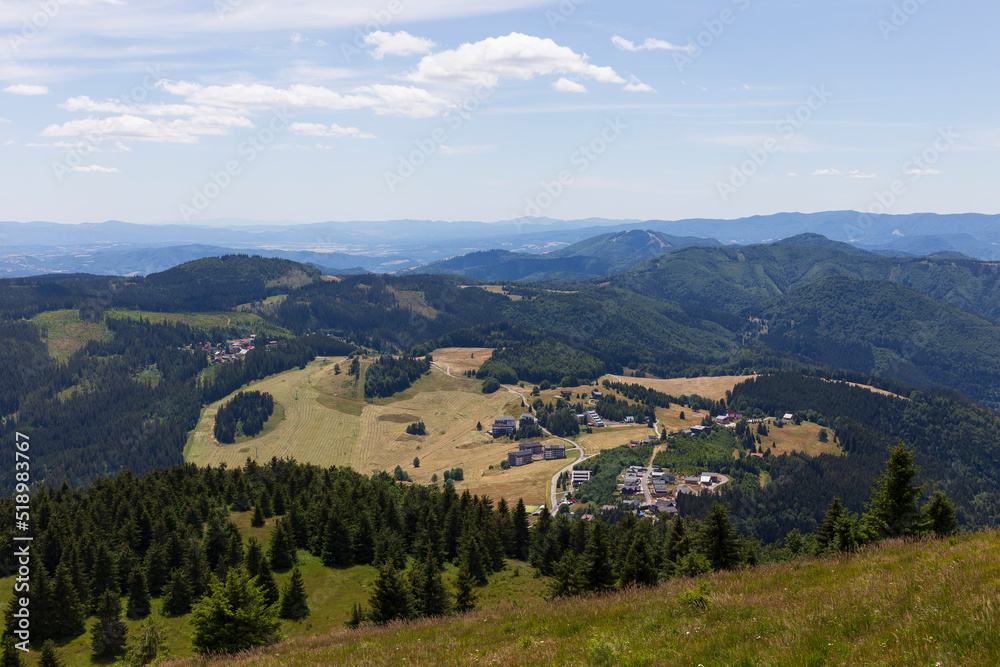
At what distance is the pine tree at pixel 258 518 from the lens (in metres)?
75.2

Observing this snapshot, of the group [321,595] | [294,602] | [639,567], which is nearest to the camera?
[639,567]

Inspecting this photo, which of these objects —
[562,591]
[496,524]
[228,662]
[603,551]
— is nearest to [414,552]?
[496,524]

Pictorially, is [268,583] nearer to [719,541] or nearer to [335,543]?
[335,543]

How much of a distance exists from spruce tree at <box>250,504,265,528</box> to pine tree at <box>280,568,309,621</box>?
25.1 m

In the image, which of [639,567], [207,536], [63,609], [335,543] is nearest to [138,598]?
[63,609]

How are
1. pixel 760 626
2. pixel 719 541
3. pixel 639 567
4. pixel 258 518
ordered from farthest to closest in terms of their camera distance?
pixel 258 518 → pixel 719 541 → pixel 639 567 → pixel 760 626

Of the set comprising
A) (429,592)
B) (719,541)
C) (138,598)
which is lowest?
(138,598)

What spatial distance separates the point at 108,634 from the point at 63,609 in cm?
679

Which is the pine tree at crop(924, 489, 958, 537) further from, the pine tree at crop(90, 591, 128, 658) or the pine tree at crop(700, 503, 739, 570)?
the pine tree at crop(90, 591, 128, 658)

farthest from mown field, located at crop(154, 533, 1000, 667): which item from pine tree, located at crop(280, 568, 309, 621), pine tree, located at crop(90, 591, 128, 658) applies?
pine tree, located at crop(90, 591, 128, 658)

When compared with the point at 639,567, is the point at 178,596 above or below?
below

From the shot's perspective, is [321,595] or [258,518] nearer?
[321,595]

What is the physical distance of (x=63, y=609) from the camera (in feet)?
162

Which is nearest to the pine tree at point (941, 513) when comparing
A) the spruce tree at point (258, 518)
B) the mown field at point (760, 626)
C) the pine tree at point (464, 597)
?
the mown field at point (760, 626)
